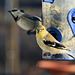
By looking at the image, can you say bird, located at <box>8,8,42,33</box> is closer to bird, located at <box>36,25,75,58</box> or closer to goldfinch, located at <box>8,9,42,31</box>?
goldfinch, located at <box>8,9,42,31</box>

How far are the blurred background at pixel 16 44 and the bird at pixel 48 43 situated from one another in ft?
10.4

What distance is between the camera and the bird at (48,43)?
2447 millimetres

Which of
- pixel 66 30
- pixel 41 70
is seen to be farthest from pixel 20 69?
pixel 66 30

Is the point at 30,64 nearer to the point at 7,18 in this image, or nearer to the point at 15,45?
the point at 15,45

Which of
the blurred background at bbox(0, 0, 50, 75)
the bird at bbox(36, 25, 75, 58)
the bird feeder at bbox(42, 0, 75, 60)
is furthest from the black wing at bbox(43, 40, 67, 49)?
the blurred background at bbox(0, 0, 50, 75)

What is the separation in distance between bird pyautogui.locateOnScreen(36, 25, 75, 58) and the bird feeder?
0.22m

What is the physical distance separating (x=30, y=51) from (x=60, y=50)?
342cm

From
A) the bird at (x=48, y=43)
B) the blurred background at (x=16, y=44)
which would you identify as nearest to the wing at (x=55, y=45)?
the bird at (x=48, y=43)

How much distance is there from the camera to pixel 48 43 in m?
2.45

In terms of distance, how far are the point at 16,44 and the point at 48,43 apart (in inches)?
151

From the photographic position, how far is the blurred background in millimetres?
5762

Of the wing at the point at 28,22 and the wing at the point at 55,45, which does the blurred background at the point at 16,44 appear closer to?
the wing at the point at 28,22

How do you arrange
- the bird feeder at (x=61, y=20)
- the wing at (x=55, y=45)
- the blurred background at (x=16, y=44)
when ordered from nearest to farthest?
1. the wing at (x=55, y=45)
2. the bird feeder at (x=61, y=20)
3. the blurred background at (x=16, y=44)

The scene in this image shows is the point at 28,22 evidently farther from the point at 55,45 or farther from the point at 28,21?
the point at 55,45
